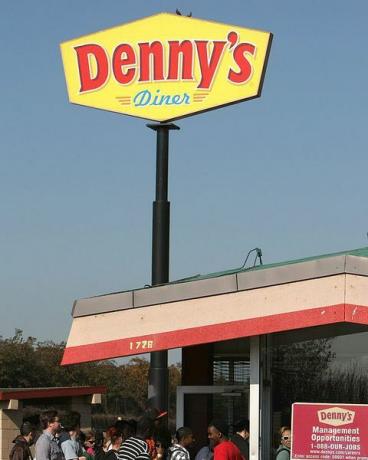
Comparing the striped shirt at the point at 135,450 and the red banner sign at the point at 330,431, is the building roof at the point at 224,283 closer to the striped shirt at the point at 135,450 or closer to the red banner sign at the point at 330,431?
the red banner sign at the point at 330,431

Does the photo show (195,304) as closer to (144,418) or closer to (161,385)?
(144,418)

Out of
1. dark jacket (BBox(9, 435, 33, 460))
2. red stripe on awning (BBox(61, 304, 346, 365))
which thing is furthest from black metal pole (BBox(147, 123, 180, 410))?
dark jacket (BBox(9, 435, 33, 460))

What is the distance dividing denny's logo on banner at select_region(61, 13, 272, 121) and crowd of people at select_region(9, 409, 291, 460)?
745 centimetres

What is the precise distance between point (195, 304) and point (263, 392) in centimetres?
195

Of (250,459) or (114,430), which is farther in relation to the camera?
(250,459)

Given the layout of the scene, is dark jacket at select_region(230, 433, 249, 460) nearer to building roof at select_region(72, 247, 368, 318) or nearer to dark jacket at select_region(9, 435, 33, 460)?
building roof at select_region(72, 247, 368, 318)

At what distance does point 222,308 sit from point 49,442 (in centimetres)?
290

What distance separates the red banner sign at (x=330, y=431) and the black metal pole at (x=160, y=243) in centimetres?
671

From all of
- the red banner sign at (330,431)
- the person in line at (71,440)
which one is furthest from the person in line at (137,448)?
the person in line at (71,440)

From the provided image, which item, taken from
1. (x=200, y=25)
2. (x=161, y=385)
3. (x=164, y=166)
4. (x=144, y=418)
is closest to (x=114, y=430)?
(x=144, y=418)

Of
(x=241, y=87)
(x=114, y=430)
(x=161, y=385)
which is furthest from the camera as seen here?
(x=241, y=87)

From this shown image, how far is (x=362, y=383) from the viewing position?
52.9 ft

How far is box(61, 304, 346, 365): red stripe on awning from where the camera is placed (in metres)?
14.3

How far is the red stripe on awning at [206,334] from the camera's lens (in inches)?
564
